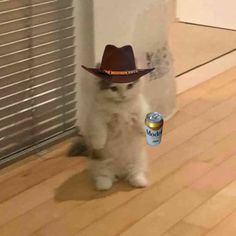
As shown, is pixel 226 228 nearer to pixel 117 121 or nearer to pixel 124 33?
pixel 117 121

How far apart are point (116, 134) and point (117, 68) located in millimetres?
218

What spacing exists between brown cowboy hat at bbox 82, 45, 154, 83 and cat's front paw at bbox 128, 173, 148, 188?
35cm

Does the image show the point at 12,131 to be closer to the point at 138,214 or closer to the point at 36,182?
the point at 36,182

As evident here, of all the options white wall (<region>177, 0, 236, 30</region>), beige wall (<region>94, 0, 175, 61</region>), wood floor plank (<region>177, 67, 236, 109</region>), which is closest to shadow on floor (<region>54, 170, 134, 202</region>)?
beige wall (<region>94, 0, 175, 61</region>)

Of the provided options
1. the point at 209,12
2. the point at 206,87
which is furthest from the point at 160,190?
the point at 209,12

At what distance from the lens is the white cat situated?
1.87 metres

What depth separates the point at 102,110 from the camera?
188cm

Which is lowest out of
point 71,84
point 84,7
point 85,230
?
point 85,230

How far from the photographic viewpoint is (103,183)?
196 centimetres

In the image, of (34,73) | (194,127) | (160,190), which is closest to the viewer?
(160,190)

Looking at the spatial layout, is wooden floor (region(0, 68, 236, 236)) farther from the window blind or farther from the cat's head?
the cat's head

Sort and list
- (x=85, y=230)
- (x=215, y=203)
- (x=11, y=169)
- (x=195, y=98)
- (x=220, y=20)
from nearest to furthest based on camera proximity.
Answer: (x=85, y=230) < (x=215, y=203) < (x=11, y=169) < (x=195, y=98) < (x=220, y=20)

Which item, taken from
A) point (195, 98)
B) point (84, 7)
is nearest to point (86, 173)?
point (84, 7)

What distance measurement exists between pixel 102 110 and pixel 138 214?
352mm
